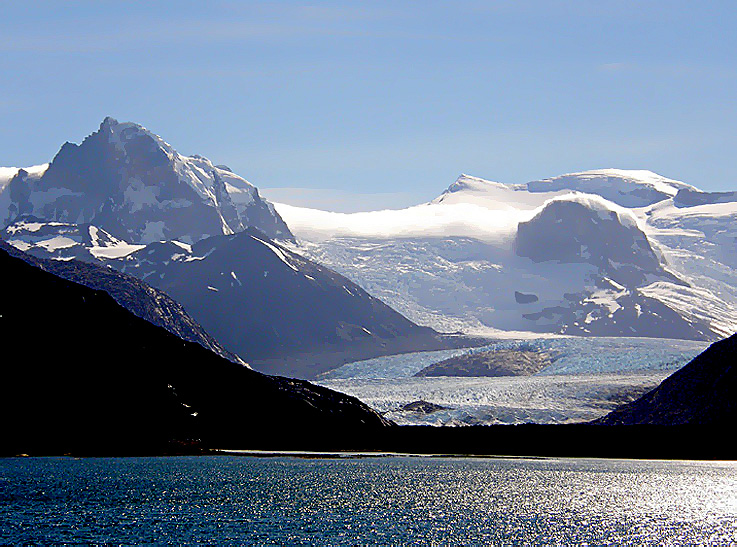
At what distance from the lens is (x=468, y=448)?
611 feet

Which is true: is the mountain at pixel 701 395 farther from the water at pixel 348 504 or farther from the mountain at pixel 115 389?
the mountain at pixel 115 389

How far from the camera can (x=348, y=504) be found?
91562mm

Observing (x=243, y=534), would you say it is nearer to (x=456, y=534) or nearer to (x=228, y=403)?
(x=456, y=534)

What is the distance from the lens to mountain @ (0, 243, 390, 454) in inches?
5605

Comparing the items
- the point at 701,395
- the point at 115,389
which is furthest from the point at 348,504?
the point at 701,395

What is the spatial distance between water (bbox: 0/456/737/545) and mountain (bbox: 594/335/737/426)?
42.3 m

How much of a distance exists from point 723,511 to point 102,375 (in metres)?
91.4

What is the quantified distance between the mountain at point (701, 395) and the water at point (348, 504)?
139 ft

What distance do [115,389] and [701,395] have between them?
9942 centimetres

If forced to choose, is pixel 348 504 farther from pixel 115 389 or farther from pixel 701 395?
pixel 701 395

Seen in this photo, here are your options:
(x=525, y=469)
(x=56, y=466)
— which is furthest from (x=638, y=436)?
(x=56, y=466)

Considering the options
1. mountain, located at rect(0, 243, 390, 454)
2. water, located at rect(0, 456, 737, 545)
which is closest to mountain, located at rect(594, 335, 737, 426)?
water, located at rect(0, 456, 737, 545)

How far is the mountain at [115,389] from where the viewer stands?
142375 mm

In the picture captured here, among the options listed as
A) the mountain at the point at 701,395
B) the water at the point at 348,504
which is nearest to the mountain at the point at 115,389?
the water at the point at 348,504
